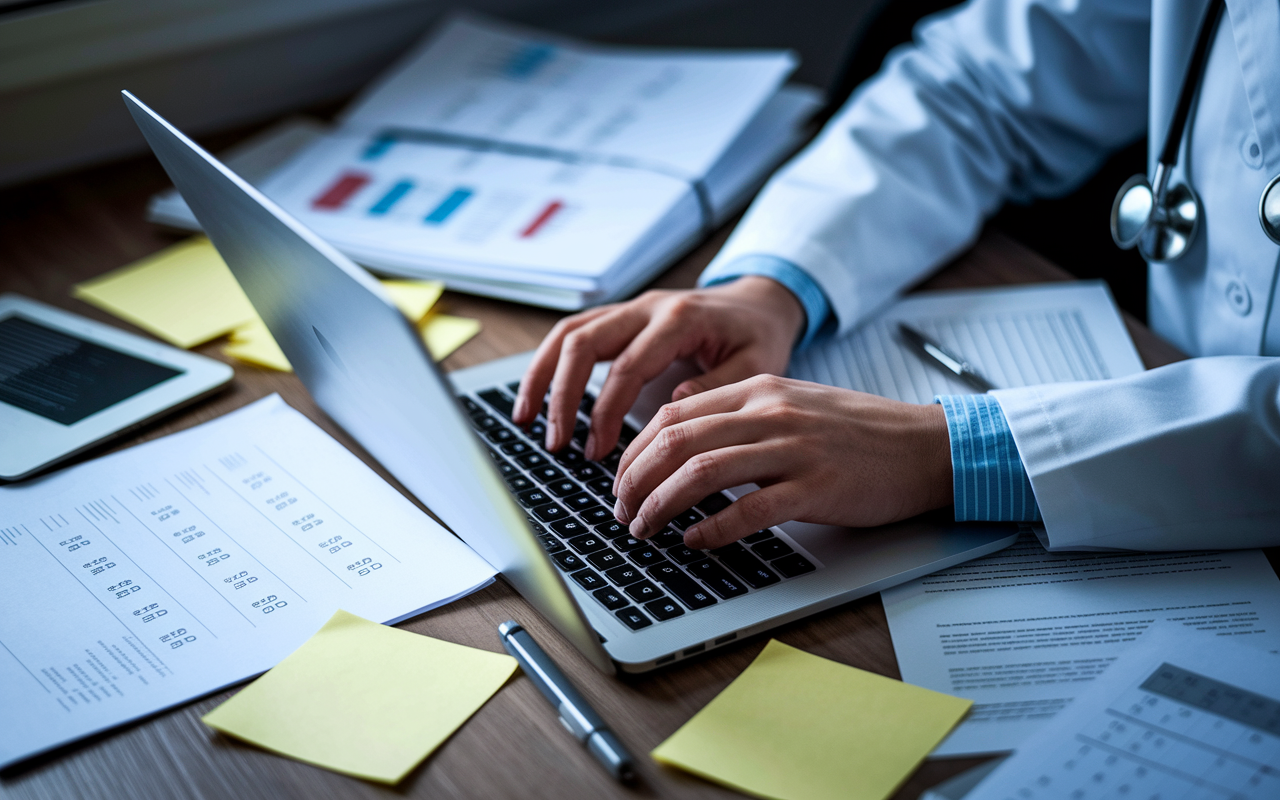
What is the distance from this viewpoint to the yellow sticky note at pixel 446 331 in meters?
0.86

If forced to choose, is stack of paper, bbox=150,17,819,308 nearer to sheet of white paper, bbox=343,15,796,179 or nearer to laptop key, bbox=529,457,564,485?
sheet of white paper, bbox=343,15,796,179

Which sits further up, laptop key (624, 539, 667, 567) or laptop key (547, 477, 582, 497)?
laptop key (547, 477, 582, 497)

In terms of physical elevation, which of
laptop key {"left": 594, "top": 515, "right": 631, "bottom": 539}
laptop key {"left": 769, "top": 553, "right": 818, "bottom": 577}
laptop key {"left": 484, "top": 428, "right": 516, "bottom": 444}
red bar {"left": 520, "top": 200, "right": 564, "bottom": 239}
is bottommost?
laptop key {"left": 769, "top": 553, "right": 818, "bottom": 577}

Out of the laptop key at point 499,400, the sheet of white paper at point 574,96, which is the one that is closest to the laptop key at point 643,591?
the laptop key at point 499,400

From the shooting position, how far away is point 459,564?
1.95 feet

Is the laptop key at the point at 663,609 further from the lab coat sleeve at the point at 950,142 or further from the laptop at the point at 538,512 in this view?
the lab coat sleeve at the point at 950,142

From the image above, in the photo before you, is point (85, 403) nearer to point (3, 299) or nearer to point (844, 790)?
point (3, 299)

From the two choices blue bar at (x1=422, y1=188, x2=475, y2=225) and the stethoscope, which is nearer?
the stethoscope

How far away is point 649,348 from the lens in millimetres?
726

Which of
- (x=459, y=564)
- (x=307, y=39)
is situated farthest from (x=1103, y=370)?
(x=307, y=39)

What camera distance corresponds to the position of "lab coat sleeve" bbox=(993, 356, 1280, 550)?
0.57 metres

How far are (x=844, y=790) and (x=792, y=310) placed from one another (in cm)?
46

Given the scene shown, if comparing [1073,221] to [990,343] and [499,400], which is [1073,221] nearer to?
[990,343]

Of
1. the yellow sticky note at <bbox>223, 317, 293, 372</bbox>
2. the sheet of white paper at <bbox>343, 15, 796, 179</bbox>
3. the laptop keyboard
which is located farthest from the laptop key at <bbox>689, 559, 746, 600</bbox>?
the sheet of white paper at <bbox>343, 15, 796, 179</bbox>
